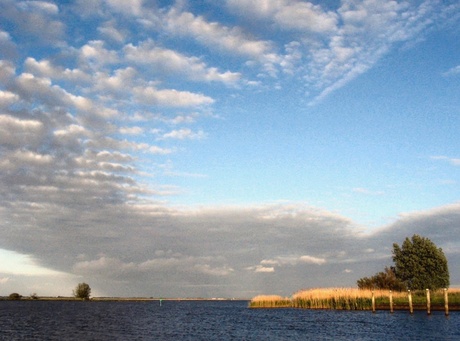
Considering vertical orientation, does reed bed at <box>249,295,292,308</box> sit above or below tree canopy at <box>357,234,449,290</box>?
below

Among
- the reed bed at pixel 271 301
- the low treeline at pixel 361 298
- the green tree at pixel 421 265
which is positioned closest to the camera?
the low treeline at pixel 361 298

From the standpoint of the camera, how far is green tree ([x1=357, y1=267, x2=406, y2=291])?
97688mm

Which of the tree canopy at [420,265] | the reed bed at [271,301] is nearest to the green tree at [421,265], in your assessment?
the tree canopy at [420,265]

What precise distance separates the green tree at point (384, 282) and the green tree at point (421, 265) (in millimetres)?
4192

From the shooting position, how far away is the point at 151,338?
168ft

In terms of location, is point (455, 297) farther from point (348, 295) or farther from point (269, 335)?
point (269, 335)

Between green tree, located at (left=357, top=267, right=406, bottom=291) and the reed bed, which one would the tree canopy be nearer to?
green tree, located at (left=357, top=267, right=406, bottom=291)

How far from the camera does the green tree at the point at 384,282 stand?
97.7 metres

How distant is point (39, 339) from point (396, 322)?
45552 millimetres

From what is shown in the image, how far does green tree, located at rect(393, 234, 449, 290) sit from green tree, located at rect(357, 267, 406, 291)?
13.8 ft

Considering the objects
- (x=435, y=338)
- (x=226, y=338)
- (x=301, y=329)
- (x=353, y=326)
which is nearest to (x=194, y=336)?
(x=226, y=338)

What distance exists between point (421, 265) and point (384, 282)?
11.9 meters

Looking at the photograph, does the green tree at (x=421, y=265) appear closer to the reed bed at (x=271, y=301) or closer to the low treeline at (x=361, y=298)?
the low treeline at (x=361, y=298)

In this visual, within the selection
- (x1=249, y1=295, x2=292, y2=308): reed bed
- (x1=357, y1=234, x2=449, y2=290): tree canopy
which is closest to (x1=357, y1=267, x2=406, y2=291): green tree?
(x1=357, y1=234, x2=449, y2=290): tree canopy
